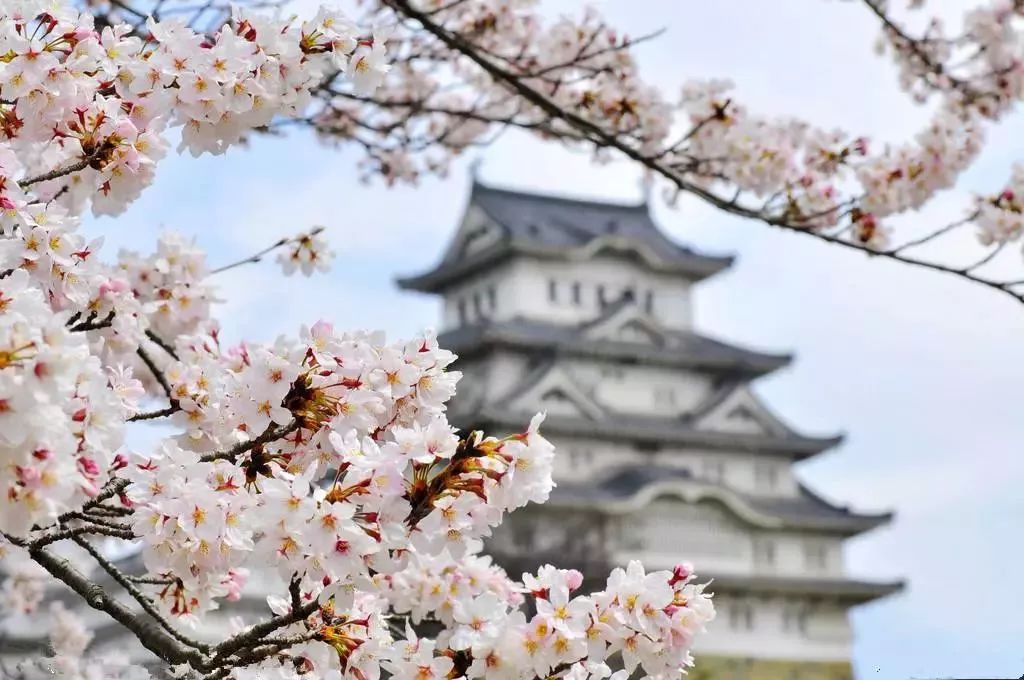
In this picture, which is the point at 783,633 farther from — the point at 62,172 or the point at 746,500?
the point at 62,172

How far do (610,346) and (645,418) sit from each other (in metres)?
2.23

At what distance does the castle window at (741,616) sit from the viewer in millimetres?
32906

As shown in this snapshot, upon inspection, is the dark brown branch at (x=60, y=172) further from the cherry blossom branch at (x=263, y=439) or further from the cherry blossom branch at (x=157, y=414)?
the cherry blossom branch at (x=263, y=439)

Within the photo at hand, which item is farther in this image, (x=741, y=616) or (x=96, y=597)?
(x=741, y=616)

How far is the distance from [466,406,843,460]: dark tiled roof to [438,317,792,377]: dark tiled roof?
181 cm

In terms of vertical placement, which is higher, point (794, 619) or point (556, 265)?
point (556, 265)

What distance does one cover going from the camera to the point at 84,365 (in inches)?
86.0

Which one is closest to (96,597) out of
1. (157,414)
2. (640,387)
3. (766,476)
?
(157,414)

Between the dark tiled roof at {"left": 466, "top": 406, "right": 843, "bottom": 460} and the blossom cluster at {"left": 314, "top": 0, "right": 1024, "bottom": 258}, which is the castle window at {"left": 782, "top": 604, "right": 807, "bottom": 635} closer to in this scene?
the dark tiled roof at {"left": 466, "top": 406, "right": 843, "bottom": 460}

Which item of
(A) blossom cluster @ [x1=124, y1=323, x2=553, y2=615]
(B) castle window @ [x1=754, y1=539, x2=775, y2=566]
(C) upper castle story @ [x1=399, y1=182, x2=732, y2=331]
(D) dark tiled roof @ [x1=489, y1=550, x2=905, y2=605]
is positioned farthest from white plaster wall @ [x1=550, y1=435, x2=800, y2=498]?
(A) blossom cluster @ [x1=124, y1=323, x2=553, y2=615]

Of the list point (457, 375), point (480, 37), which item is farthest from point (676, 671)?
point (480, 37)

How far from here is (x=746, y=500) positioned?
3528 centimetres

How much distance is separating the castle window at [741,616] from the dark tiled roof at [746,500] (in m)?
2.43

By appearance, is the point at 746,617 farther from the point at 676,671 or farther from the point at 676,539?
the point at 676,671
